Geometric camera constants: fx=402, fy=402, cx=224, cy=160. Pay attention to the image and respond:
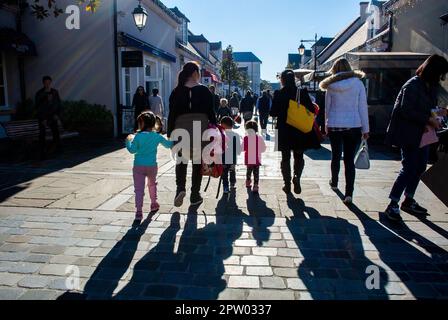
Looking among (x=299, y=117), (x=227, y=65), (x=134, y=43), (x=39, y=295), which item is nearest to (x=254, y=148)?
(x=299, y=117)

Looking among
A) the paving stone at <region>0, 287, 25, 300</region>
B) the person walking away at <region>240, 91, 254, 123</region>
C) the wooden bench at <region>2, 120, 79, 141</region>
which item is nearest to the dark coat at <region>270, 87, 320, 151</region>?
the paving stone at <region>0, 287, 25, 300</region>

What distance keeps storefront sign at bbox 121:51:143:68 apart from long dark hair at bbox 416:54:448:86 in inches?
398

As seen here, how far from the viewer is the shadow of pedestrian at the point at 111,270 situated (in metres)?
2.84

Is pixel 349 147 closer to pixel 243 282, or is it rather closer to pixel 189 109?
pixel 189 109

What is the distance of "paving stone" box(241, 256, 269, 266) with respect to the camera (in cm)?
338

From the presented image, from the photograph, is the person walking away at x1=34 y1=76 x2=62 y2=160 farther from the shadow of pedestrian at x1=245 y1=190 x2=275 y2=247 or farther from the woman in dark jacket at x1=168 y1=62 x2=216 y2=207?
the shadow of pedestrian at x1=245 y1=190 x2=275 y2=247

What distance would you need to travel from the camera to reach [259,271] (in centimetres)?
324

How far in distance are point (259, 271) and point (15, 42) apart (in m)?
11.8

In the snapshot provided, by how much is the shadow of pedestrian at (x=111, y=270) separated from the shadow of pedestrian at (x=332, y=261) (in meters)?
1.40

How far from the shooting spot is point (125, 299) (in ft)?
9.14

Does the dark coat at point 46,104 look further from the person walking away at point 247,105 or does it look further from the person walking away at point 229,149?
the person walking away at point 247,105

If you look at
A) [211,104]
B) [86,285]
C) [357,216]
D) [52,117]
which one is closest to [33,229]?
[86,285]

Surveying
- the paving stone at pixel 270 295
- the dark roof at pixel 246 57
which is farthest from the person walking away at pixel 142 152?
the dark roof at pixel 246 57
